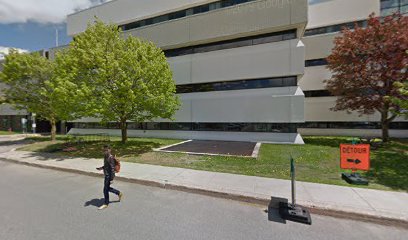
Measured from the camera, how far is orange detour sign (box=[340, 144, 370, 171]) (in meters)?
5.88

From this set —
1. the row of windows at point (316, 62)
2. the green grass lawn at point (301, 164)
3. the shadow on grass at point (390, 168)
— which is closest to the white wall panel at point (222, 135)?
the green grass lawn at point (301, 164)

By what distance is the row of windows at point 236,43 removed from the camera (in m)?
15.4

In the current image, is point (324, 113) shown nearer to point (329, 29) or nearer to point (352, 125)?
point (352, 125)

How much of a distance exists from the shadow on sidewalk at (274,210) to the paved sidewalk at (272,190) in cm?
19

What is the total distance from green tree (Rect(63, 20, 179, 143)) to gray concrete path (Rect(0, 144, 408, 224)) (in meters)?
3.84

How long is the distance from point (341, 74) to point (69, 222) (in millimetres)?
16830

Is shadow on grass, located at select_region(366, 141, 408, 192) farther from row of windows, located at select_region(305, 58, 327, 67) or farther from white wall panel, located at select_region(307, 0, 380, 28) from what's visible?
white wall panel, located at select_region(307, 0, 380, 28)

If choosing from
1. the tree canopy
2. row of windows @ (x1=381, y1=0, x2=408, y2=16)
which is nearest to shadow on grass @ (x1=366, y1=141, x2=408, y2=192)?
the tree canopy

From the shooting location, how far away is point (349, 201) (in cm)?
492

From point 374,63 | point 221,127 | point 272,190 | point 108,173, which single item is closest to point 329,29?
point 374,63

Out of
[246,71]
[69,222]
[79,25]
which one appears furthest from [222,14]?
[79,25]

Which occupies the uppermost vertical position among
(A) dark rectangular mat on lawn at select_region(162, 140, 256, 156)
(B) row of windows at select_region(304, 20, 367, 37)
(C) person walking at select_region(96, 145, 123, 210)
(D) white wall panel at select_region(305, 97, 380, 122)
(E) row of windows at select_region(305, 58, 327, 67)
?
(B) row of windows at select_region(304, 20, 367, 37)

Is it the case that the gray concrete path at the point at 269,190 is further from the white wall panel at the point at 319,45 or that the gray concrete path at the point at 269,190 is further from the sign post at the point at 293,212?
the white wall panel at the point at 319,45

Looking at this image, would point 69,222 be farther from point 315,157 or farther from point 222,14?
point 222,14
